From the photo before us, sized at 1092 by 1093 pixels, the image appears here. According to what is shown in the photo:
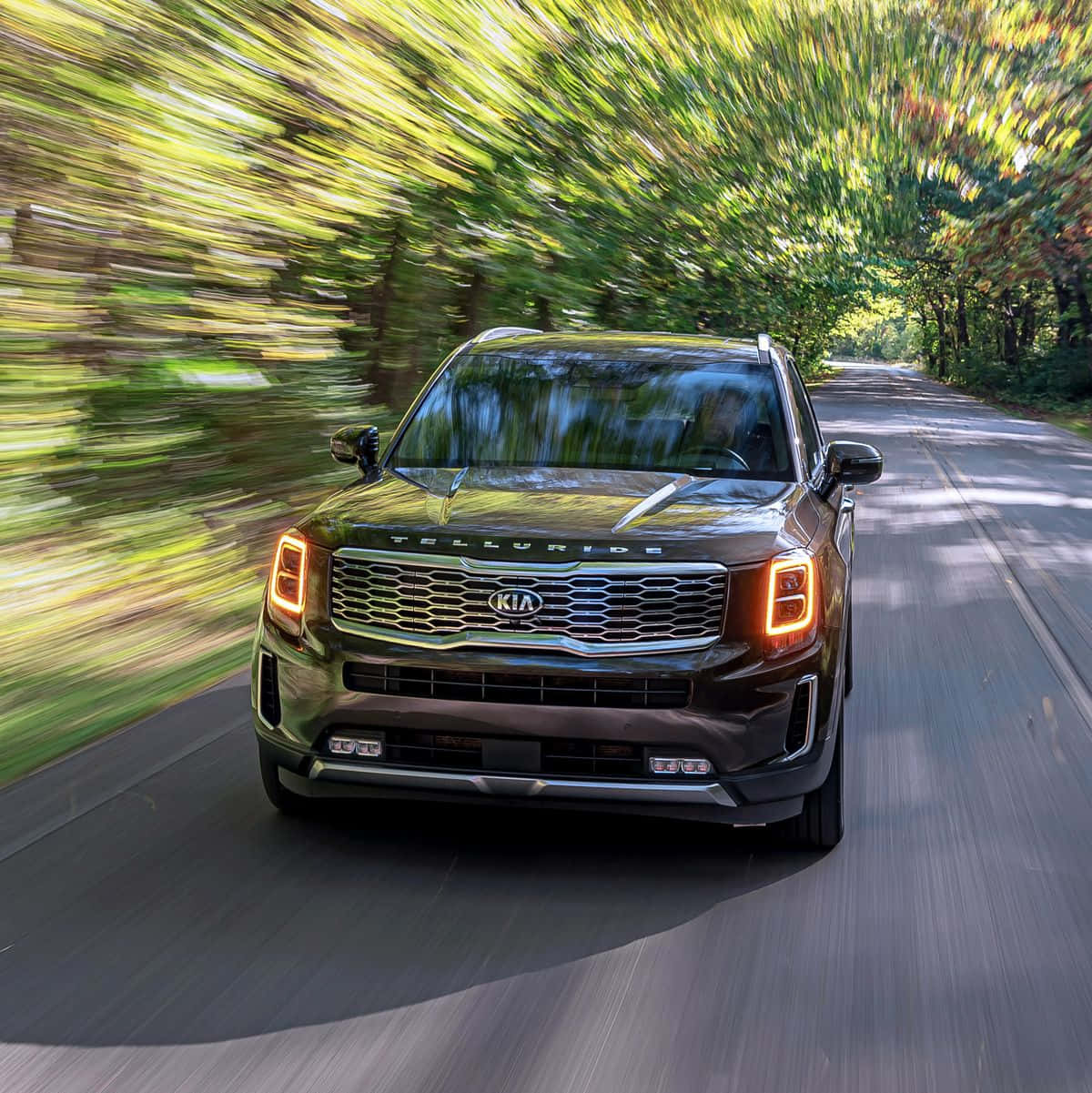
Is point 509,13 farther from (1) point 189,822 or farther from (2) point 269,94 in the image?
(1) point 189,822

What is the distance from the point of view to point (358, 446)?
5.70 meters

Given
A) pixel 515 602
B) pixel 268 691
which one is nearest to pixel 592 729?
pixel 515 602

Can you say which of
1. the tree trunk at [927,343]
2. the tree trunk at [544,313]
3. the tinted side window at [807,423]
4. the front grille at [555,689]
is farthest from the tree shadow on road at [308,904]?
the tree trunk at [927,343]

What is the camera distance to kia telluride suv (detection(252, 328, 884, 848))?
4.14 meters

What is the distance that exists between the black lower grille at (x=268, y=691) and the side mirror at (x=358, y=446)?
1.33 m

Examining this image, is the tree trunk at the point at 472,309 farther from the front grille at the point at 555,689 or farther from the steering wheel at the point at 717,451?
the front grille at the point at 555,689

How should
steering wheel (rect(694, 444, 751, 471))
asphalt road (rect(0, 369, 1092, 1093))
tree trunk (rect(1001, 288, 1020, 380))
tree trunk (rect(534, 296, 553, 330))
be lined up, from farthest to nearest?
tree trunk (rect(1001, 288, 1020, 380))
tree trunk (rect(534, 296, 553, 330))
steering wheel (rect(694, 444, 751, 471))
asphalt road (rect(0, 369, 1092, 1093))

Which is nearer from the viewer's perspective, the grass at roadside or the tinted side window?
the tinted side window

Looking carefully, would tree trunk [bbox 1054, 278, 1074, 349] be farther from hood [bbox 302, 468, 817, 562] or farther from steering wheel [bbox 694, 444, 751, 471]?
hood [bbox 302, 468, 817, 562]

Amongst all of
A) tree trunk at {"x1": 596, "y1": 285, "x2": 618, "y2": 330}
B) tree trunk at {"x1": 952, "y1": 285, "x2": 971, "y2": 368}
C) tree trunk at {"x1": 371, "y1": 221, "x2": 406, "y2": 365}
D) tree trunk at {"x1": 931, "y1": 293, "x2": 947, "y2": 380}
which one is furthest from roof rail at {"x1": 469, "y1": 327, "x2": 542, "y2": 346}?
tree trunk at {"x1": 931, "y1": 293, "x2": 947, "y2": 380}

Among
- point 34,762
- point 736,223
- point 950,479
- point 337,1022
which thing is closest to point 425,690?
point 337,1022

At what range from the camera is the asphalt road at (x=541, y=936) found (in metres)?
3.16

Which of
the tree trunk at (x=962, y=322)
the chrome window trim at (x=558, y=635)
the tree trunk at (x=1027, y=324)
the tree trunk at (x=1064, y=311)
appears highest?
the chrome window trim at (x=558, y=635)

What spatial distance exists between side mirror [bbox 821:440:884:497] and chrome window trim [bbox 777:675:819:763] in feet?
4.95
